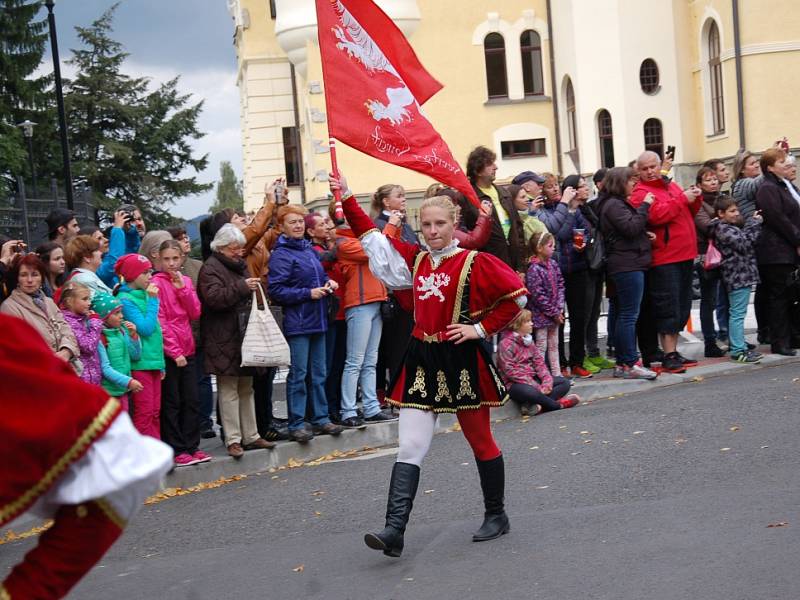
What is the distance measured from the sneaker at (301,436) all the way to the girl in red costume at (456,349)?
3.47m

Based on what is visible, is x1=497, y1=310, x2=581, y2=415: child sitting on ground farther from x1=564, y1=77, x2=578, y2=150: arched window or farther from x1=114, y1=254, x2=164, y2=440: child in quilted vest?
x1=564, y1=77, x2=578, y2=150: arched window

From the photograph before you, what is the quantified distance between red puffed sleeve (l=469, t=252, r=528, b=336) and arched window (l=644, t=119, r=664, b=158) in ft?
94.7

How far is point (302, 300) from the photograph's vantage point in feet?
34.8

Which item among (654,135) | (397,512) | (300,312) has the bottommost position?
(397,512)

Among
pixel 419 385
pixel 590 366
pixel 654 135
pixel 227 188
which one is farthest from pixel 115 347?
pixel 227 188

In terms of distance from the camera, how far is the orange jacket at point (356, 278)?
11180 mm

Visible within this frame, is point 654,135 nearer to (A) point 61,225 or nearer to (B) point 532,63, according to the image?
(B) point 532,63

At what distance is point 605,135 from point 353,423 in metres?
25.7

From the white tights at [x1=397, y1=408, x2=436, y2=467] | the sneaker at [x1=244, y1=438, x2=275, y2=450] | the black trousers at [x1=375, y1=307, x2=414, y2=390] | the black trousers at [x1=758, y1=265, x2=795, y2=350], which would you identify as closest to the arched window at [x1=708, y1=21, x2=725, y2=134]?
the black trousers at [x1=758, y1=265, x2=795, y2=350]

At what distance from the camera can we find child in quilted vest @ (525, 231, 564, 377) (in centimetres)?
1209

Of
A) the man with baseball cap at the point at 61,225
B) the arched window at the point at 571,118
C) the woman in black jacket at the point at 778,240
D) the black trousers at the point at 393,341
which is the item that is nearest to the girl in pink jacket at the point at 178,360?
the man with baseball cap at the point at 61,225

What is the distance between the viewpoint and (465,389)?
7062 mm

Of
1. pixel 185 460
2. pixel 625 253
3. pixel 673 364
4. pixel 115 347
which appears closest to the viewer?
pixel 115 347

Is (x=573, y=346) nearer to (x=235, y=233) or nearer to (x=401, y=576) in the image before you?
(x=235, y=233)
